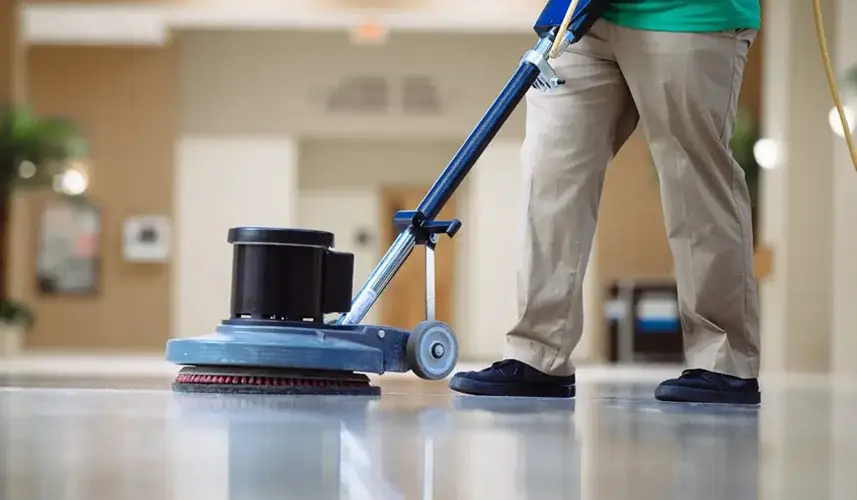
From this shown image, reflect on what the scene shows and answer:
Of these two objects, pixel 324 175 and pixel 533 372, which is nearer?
pixel 533 372

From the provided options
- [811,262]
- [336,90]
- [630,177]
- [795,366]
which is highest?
[336,90]

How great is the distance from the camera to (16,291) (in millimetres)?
8859

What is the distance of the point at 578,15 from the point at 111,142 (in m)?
10.2

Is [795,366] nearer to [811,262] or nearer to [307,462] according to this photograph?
[811,262]

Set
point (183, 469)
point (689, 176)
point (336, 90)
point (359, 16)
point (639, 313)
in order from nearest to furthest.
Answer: point (183, 469) → point (689, 176) → point (359, 16) → point (639, 313) → point (336, 90)

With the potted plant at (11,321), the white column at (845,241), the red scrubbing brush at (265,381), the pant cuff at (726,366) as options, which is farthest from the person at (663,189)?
the potted plant at (11,321)

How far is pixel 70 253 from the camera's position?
11.8 metres

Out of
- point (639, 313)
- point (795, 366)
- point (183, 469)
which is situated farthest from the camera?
point (639, 313)

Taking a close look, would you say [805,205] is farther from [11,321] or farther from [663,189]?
[663,189]

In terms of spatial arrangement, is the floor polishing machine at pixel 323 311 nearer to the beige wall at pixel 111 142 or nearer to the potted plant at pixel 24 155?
the potted plant at pixel 24 155

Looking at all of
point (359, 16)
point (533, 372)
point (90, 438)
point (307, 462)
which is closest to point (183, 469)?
point (307, 462)

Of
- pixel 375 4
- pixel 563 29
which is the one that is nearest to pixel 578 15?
pixel 563 29

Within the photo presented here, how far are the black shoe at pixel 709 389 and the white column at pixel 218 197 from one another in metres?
9.82

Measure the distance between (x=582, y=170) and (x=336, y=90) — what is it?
9.76 metres
